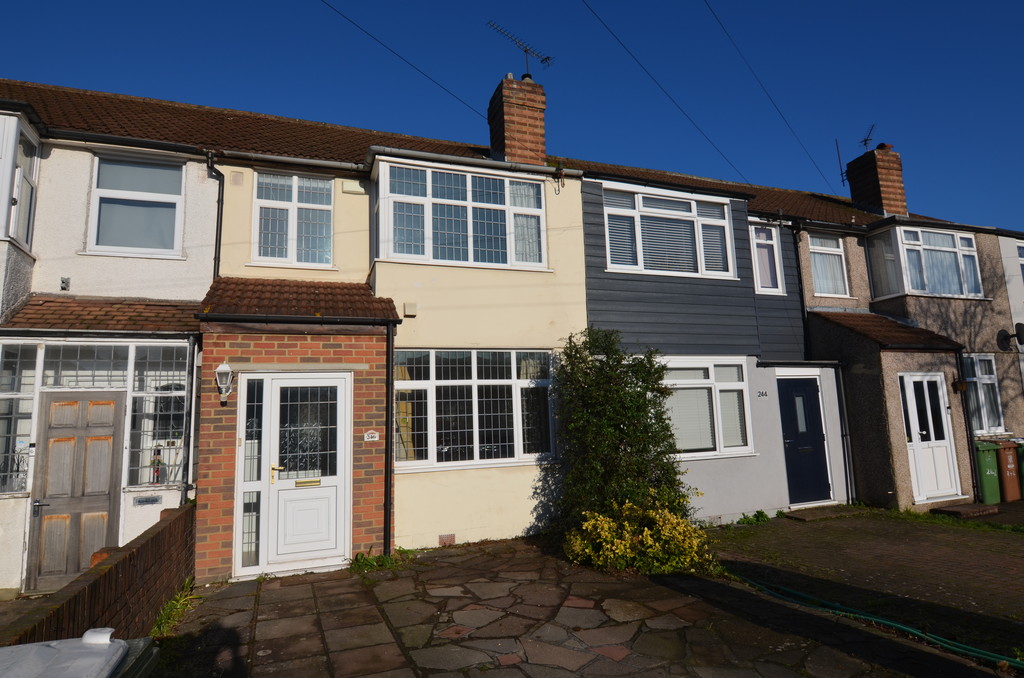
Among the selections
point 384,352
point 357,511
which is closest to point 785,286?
point 384,352

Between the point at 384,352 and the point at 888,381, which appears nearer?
the point at 384,352

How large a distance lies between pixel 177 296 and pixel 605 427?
6166 millimetres

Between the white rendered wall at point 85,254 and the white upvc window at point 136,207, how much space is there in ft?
0.35

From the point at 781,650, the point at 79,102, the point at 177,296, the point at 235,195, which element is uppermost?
the point at 79,102

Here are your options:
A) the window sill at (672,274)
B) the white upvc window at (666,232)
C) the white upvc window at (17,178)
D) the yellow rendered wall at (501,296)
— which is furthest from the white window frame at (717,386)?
the white upvc window at (17,178)

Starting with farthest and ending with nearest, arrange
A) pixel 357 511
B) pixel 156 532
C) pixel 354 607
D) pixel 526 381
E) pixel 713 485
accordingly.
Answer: pixel 713 485, pixel 526 381, pixel 357 511, pixel 354 607, pixel 156 532

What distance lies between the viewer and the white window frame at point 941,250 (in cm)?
1143

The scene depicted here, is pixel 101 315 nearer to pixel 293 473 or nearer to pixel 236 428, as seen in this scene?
pixel 236 428

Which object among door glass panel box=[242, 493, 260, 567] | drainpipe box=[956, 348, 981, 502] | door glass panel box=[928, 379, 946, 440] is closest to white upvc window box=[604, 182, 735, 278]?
door glass panel box=[928, 379, 946, 440]

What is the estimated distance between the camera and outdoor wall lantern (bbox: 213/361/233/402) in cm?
622

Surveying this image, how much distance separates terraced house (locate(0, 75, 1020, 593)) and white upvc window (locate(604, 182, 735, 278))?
0.14 feet

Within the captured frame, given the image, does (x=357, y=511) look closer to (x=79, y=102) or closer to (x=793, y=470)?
(x=793, y=470)

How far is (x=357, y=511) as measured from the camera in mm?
6648

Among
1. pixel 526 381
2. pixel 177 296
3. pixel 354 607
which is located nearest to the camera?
pixel 354 607
